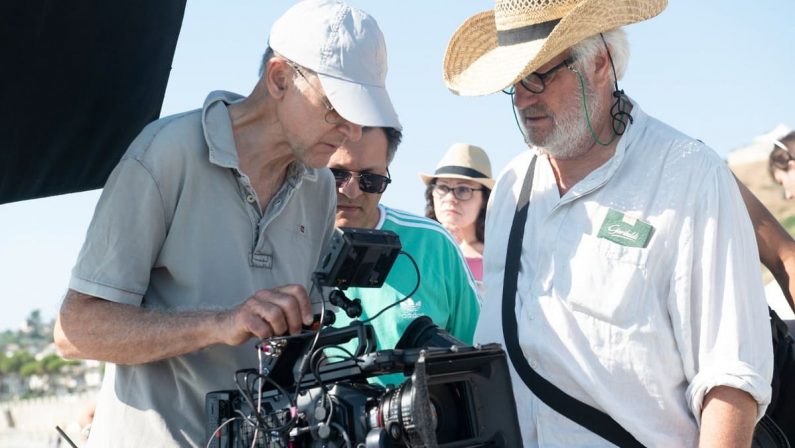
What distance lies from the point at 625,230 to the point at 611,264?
10 cm

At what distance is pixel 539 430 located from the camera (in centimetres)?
292

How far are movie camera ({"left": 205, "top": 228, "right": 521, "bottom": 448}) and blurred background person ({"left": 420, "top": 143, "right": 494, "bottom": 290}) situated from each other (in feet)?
11.6

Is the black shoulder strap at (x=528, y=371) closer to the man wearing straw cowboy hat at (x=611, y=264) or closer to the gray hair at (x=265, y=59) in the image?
the man wearing straw cowboy hat at (x=611, y=264)

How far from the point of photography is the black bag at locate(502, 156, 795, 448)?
2861mm

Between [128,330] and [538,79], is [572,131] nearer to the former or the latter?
[538,79]

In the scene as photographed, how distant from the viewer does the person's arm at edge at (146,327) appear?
2.59m

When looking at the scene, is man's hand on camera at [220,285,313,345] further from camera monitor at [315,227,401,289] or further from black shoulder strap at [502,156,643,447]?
black shoulder strap at [502,156,643,447]

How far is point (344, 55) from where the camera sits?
2928 mm

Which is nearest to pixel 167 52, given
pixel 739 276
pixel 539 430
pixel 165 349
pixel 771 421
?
pixel 165 349

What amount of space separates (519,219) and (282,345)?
36.3 inches

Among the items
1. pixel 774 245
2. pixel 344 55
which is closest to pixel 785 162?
pixel 774 245

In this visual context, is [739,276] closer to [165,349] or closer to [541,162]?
[541,162]

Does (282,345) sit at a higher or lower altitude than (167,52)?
lower

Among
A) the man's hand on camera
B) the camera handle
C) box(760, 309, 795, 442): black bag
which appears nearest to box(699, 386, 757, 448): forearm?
box(760, 309, 795, 442): black bag
